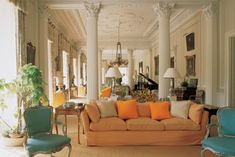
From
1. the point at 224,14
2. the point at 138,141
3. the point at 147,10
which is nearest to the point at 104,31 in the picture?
the point at 147,10

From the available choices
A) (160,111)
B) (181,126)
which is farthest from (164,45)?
(181,126)

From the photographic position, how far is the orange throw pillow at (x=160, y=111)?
637 cm

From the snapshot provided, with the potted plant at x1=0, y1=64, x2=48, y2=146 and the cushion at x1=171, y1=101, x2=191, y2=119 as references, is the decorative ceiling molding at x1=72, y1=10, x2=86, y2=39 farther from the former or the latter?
the cushion at x1=171, y1=101, x2=191, y2=119

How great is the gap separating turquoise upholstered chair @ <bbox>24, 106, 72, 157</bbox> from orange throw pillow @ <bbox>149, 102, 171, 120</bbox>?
2.30 metres

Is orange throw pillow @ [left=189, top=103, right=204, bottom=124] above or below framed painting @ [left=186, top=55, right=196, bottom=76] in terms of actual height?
below

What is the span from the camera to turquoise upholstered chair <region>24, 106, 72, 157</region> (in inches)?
173

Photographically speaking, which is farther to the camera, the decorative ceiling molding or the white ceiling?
the decorative ceiling molding

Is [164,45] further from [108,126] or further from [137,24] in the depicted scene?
[137,24]

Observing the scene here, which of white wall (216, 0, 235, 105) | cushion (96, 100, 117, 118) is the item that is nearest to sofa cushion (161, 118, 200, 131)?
cushion (96, 100, 117, 118)

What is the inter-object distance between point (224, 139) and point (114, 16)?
31.2 ft

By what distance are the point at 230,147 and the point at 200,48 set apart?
285 inches

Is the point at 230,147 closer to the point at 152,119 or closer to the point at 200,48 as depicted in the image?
the point at 152,119

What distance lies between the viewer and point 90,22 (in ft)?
30.7

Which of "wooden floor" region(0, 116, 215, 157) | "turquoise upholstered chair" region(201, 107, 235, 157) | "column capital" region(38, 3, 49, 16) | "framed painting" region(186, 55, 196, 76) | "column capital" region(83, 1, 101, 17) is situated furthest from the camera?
"framed painting" region(186, 55, 196, 76)
